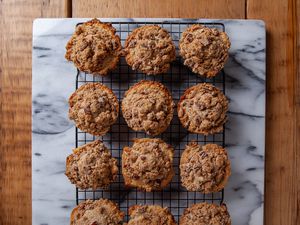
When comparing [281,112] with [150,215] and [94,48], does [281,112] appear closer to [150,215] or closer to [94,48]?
[150,215]

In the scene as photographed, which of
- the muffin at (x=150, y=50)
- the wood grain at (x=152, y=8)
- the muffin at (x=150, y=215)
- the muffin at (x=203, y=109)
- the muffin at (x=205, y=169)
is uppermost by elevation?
the wood grain at (x=152, y=8)

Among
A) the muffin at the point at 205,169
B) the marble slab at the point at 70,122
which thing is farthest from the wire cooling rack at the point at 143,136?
the muffin at the point at 205,169

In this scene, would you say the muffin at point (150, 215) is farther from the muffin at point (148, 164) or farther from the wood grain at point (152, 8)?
the wood grain at point (152, 8)

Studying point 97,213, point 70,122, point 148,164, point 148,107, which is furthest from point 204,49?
point 97,213

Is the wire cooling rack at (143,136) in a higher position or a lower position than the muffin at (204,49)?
lower

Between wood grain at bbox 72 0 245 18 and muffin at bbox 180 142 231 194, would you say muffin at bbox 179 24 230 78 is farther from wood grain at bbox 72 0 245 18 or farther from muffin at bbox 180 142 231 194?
muffin at bbox 180 142 231 194

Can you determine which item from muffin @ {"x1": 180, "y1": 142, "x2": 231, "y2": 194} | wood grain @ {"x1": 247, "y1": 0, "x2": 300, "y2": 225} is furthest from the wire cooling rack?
wood grain @ {"x1": 247, "y1": 0, "x2": 300, "y2": 225}

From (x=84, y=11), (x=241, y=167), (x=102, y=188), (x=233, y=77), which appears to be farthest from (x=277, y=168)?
(x=84, y=11)

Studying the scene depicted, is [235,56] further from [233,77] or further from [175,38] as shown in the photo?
[175,38]
